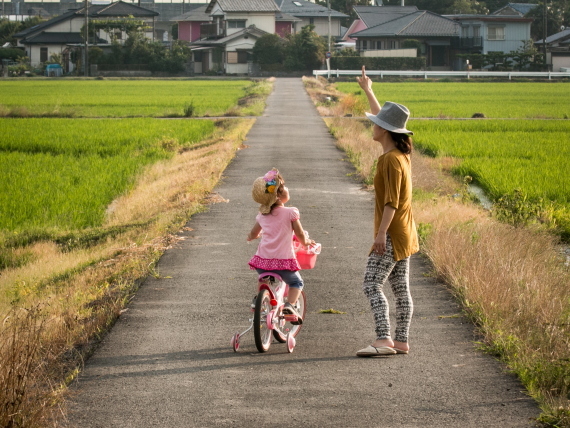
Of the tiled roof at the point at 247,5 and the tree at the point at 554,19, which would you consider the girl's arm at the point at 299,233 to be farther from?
the tree at the point at 554,19

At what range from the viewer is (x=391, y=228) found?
211 inches

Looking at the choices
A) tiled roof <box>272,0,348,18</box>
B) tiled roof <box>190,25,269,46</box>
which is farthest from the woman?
tiled roof <box>272,0,348,18</box>

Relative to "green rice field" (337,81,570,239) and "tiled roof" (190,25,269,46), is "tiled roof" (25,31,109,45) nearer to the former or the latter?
"tiled roof" (190,25,269,46)

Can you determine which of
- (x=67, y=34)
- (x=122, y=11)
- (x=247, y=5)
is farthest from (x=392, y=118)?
(x=67, y=34)

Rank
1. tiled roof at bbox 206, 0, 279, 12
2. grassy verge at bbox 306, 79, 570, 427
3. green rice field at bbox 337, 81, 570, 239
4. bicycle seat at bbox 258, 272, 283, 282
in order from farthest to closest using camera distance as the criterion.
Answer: tiled roof at bbox 206, 0, 279, 12
green rice field at bbox 337, 81, 570, 239
bicycle seat at bbox 258, 272, 283, 282
grassy verge at bbox 306, 79, 570, 427

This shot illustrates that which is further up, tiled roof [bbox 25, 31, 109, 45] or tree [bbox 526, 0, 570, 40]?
tree [bbox 526, 0, 570, 40]

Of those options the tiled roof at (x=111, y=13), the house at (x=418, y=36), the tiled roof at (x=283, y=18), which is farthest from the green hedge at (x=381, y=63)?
the tiled roof at (x=111, y=13)

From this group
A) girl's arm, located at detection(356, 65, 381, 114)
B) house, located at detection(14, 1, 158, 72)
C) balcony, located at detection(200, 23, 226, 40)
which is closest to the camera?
girl's arm, located at detection(356, 65, 381, 114)

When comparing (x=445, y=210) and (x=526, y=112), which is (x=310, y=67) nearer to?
(x=526, y=112)

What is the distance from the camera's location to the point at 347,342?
19.0 ft

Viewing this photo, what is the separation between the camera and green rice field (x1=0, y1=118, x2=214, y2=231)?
12.7 m

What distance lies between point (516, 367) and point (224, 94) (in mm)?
40089

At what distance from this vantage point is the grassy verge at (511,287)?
4.80 meters

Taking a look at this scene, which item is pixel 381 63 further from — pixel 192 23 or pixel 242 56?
pixel 192 23
